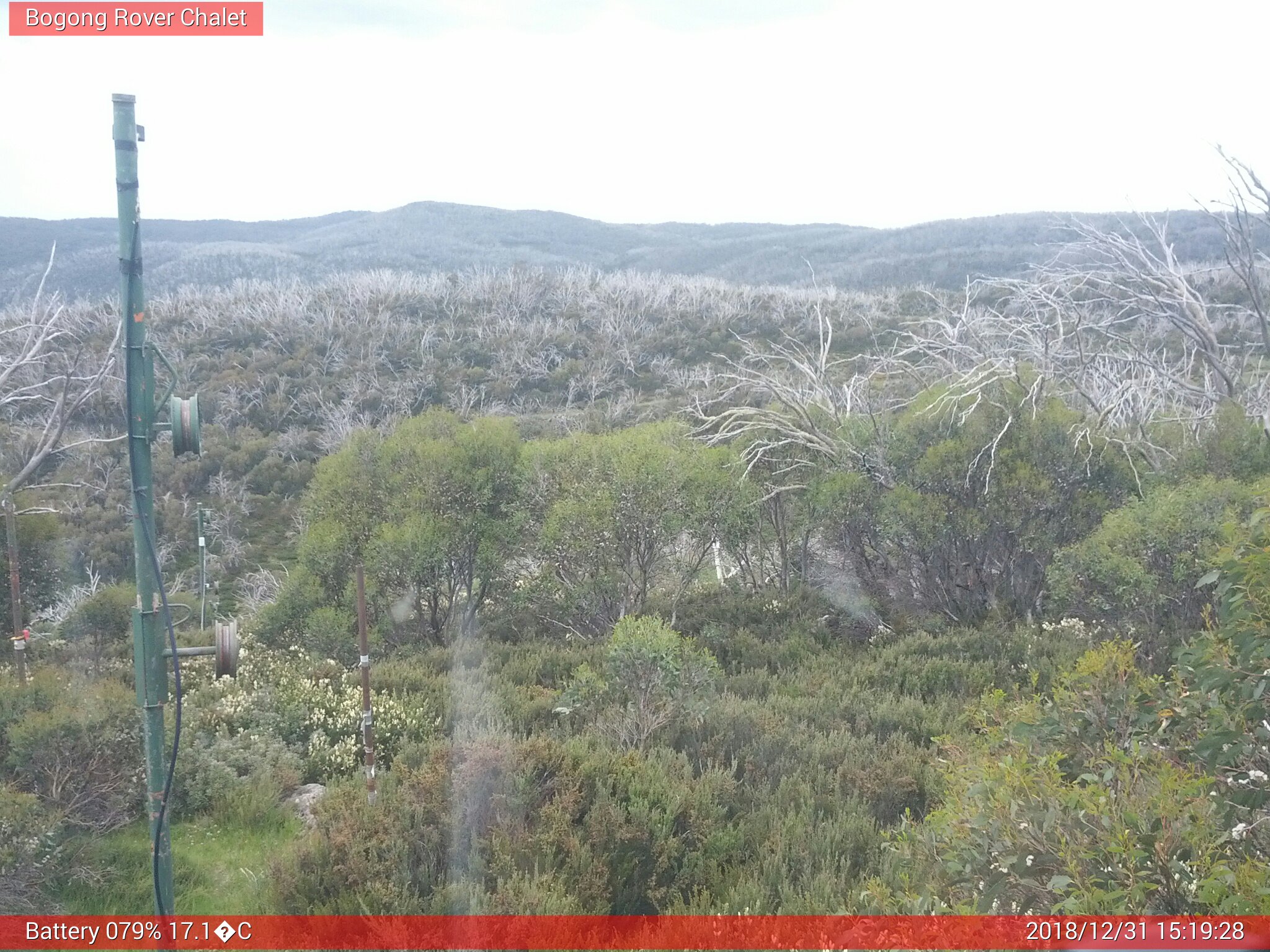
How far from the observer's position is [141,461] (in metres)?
3.42

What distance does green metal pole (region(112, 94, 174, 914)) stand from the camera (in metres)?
3.37

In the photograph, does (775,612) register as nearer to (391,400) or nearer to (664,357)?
(391,400)

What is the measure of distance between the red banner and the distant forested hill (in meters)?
26.6

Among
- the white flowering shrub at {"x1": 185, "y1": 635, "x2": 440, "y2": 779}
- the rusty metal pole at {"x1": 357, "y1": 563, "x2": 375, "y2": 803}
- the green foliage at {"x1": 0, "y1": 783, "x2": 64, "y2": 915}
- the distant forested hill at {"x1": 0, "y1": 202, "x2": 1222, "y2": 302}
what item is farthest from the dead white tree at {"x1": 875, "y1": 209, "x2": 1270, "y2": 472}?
the distant forested hill at {"x1": 0, "y1": 202, "x2": 1222, "y2": 302}

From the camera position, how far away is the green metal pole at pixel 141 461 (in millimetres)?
3371

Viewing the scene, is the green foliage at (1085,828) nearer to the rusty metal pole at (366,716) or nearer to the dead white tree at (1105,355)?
the rusty metal pole at (366,716)

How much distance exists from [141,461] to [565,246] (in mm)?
80254

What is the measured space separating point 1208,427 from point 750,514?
5.71m

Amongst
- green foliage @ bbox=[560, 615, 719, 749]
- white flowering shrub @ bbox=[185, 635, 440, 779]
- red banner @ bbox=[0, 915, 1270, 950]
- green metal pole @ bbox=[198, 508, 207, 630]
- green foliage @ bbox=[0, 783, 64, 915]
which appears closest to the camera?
red banner @ bbox=[0, 915, 1270, 950]

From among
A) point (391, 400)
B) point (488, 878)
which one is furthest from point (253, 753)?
point (391, 400)

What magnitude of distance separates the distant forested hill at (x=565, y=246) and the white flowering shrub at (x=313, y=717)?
23087mm

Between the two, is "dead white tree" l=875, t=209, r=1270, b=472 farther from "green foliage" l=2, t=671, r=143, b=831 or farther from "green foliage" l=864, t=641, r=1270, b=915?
"green foliage" l=2, t=671, r=143, b=831

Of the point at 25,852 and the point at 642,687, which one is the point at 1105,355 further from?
the point at 25,852

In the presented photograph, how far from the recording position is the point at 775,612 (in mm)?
11930
